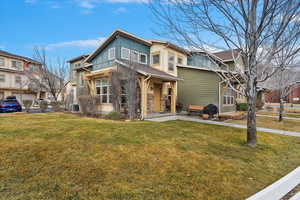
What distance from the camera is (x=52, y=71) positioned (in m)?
18.6

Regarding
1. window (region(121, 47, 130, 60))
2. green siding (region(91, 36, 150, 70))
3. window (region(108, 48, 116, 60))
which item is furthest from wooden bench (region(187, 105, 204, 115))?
window (region(108, 48, 116, 60))

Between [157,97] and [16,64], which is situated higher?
[16,64]

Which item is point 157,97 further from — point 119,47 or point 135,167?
point 135,167

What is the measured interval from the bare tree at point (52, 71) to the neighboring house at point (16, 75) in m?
7.55

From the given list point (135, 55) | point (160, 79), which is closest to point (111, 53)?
point (135, 55)

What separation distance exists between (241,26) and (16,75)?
34447 millimetres

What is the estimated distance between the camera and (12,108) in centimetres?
1555

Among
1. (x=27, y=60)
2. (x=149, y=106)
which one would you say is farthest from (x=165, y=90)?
(x=27, y=60)

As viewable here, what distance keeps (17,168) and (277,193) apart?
→ 17.8 ft

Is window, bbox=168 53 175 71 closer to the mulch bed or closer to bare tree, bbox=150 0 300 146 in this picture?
bare tree, bbox=150 0 300 146

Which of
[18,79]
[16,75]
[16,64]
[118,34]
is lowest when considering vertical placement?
[18,79]

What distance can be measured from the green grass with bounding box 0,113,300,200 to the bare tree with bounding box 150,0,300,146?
1.63m

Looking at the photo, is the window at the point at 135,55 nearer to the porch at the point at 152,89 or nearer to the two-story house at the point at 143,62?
the two-story house at the point at 143,62

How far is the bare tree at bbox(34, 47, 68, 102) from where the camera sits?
17141mm
